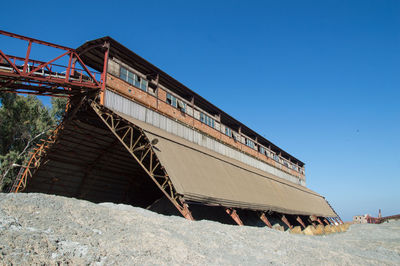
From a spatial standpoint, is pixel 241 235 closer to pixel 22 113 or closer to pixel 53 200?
pixel 53 200

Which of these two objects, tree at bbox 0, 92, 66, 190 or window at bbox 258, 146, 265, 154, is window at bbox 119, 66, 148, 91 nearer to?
window at bbox 258, 146, 265, 154

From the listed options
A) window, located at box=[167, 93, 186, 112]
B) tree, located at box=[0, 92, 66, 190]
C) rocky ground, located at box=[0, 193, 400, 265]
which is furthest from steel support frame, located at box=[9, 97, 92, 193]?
tree, located at box=[0, 92, 66, 190]

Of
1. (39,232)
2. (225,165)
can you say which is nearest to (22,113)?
(225,165)

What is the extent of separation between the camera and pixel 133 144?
16047 millimetres

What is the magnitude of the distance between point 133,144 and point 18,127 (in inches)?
979

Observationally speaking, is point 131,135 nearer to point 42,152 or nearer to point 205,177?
point 205,177

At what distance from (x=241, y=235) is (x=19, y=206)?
6.83 m

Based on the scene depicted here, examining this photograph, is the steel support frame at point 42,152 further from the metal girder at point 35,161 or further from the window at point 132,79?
the window at point 132,79

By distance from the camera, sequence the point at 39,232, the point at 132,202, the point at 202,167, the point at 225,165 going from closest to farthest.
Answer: the point at 39,232 < the point at 202,167 < the point at 225,165 < the point at 132,202

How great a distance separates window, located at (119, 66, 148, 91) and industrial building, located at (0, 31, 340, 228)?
0.23ft

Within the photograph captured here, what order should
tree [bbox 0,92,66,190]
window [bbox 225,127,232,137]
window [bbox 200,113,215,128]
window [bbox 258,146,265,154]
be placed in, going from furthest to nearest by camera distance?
window [bbox 258,146,265,154], tree [bbox 0,92,66,190], window [bbox 225,127,232,137], window [bbox 200,113,215,128]

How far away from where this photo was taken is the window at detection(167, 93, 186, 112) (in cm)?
2072

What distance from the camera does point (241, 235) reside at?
9.80 metres

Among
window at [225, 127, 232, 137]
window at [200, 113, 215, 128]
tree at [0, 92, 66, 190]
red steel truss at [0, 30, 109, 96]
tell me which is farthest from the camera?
tree at [0, 92, 66, 190]
